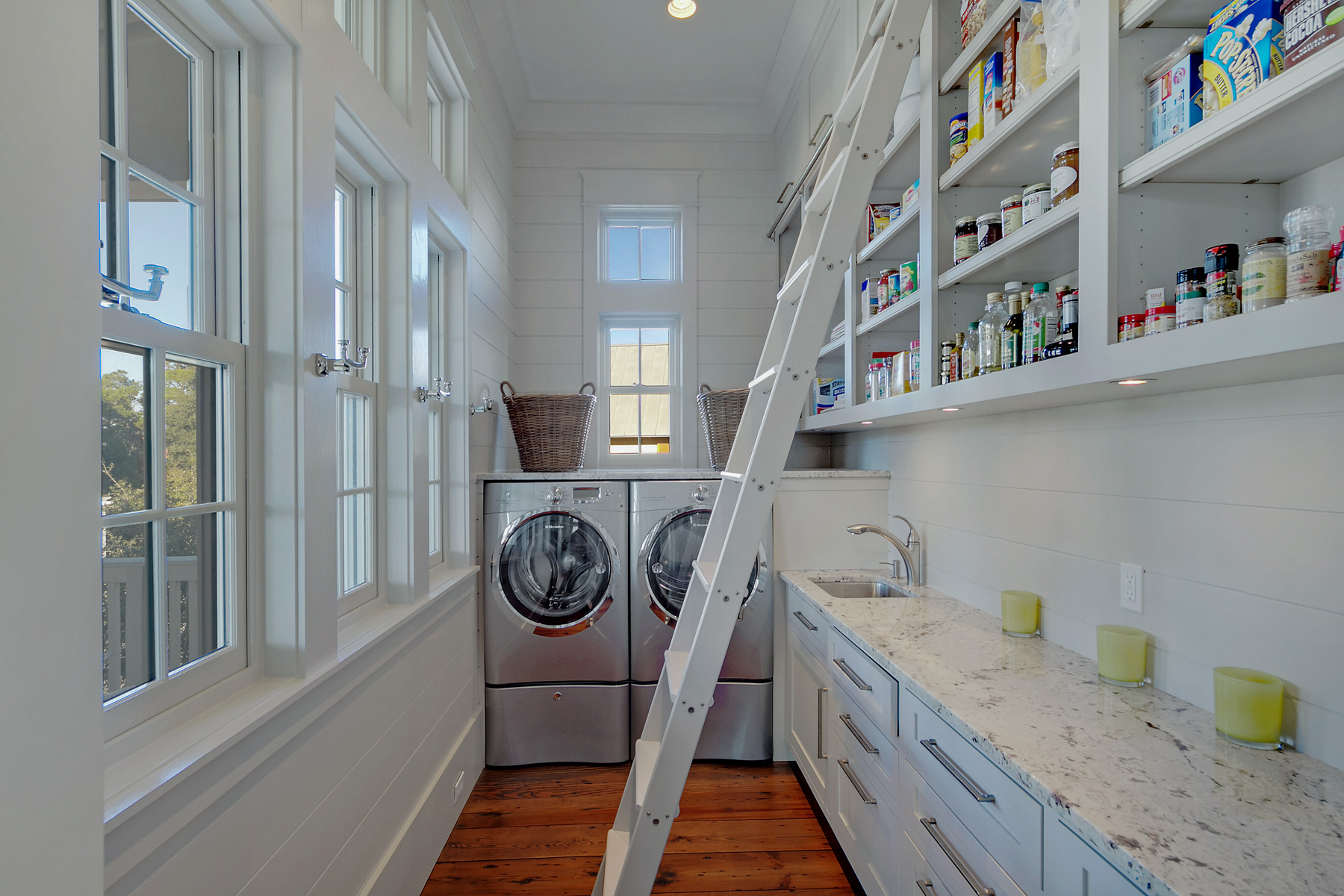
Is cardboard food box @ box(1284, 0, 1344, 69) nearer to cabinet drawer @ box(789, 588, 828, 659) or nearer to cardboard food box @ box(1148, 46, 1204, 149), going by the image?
cardboard food box @ box(1148, 46, 1204, 149)

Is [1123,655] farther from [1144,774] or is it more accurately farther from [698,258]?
[698,258]

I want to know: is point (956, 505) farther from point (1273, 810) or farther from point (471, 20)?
point (471, 20)

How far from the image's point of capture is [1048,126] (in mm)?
1376

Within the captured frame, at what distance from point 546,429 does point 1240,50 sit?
7.84 feet

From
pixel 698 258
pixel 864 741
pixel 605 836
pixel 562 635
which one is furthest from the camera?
pixel 698 258

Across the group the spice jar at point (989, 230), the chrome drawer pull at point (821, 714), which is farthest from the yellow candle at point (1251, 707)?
the chrome drawer pull at point (821, 714)

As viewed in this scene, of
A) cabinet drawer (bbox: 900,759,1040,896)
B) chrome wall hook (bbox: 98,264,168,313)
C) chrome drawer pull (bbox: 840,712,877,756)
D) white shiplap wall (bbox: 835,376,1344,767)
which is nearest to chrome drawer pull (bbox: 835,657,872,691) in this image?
chrome drawer pull (bbox: 840,712,877,756)

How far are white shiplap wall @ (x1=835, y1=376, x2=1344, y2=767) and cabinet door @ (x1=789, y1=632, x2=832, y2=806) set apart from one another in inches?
23.2

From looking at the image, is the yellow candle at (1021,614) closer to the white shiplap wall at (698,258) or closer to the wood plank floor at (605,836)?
the wood plank floor at (605,836)

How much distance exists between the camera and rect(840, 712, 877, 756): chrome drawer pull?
1.73m

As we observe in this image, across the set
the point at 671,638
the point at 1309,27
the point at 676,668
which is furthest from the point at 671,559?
the point at 1309,27

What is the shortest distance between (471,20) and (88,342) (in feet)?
7.54

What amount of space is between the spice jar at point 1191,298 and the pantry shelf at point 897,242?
952mm

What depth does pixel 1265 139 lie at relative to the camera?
96 cm
